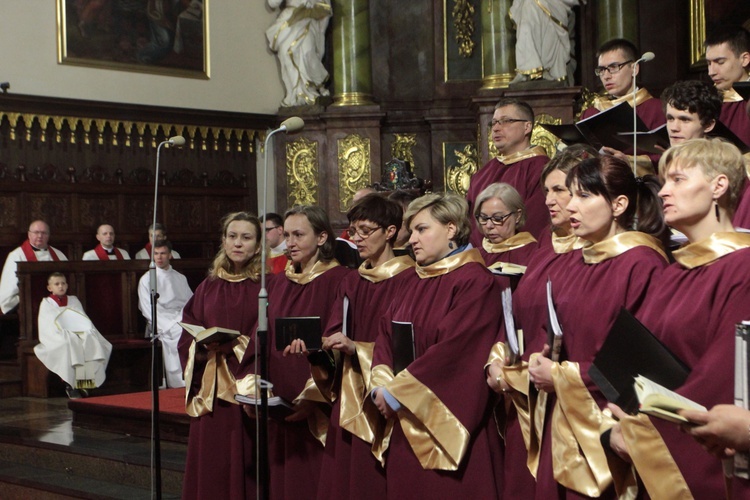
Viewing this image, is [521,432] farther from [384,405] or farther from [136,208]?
[136,208]

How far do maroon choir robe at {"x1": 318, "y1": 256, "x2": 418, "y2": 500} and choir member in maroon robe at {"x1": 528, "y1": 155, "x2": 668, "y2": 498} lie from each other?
101cm

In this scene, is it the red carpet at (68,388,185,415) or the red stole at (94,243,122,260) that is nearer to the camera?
the red carpet at (68,388,185,415)

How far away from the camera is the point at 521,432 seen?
367 cm

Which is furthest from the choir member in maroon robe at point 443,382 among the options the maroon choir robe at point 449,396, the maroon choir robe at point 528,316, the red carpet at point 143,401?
the red carpet at point 143,401

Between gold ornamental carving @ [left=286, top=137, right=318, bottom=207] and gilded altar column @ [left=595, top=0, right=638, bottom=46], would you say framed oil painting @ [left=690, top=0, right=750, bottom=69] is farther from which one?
gold ornamental carving @ [left=286, top=137, right=318, bottom=207]

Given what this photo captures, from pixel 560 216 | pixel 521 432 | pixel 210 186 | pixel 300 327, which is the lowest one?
pixel 521 432

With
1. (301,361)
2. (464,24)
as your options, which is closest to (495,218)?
(301,361)

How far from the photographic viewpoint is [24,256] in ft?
32.1

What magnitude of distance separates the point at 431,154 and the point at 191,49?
2899mm

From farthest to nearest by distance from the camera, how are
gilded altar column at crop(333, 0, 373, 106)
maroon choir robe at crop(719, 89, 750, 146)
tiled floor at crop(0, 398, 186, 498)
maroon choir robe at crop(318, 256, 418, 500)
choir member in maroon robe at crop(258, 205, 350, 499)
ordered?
gilded altar column at crop(333, 0, 373, 106) → tiled floor at crop(0, 398, 186, 498) → maroon choir robe at crop(719, 89, 750, 146) → choir member in maroon robe at crop(258, 205, 350, 499) → maroon choir robe at crop(318, 256, 418, 500)

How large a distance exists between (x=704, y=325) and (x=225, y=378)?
9.27ft

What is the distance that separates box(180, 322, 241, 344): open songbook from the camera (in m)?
4.65

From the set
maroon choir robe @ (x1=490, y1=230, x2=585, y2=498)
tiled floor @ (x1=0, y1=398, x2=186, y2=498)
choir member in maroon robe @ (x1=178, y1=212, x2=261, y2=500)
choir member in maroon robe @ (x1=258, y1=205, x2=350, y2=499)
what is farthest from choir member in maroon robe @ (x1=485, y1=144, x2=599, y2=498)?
tiled floor @ (x1=0, y1=398, x2=186, y2=498)

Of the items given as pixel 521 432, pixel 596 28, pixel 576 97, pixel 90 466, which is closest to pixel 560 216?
pixel 521 432
